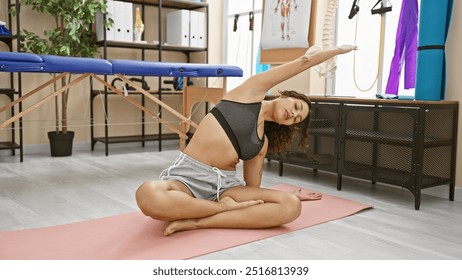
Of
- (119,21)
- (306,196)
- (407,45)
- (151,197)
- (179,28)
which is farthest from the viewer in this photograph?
(179,28)

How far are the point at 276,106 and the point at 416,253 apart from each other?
878 mm

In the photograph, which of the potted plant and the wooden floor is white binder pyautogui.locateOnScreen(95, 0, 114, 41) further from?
the wooden floor

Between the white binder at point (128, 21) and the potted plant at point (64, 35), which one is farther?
the white binder at point (128, 21)

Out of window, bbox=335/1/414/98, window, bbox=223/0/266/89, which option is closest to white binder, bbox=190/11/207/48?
window, bbox=223/0/266/89

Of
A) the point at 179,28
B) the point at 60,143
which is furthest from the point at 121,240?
the point at 179,28

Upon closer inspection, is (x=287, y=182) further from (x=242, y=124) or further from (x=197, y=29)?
(x=197, y=29)

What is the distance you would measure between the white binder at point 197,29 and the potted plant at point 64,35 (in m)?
1.01

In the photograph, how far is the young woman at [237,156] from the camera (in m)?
2.19

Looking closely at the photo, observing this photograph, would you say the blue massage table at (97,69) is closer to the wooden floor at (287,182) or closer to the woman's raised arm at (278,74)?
the wooden floor at (287,182)

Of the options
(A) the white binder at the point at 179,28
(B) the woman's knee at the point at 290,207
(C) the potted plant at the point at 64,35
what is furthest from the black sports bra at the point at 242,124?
(A) the white binder at the point at 179,28

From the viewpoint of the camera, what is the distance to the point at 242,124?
86.1 inches

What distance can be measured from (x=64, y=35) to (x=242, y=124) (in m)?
2.91

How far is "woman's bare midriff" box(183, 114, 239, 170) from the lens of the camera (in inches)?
86.2
